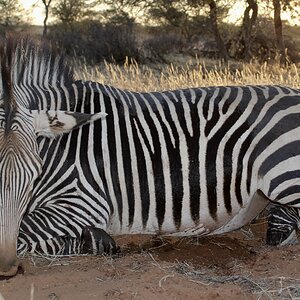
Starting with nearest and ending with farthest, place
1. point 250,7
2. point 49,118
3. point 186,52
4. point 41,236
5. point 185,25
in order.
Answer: point 49,118, point 41,236, point 250,7, point 186,52, point 185,25

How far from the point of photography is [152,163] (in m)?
3.98

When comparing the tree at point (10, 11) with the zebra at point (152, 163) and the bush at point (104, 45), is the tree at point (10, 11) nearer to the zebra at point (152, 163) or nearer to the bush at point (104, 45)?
the bush at point (104, 45)

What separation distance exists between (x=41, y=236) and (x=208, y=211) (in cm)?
112

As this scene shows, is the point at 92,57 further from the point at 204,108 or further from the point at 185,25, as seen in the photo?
the point at 204,108

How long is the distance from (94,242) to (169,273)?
0.67 meters

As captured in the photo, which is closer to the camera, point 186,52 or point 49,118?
point 49,118

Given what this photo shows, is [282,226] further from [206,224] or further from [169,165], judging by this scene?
[169,165]

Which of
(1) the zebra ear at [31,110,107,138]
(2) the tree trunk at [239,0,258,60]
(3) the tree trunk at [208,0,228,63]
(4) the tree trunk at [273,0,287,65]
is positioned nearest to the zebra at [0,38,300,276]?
(1) the zebra ear at [31,110,107,138]

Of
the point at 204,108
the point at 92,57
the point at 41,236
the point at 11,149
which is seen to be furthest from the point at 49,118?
the point at 92,57

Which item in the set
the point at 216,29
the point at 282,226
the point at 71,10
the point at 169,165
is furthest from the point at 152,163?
the point at 71,10

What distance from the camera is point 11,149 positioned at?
121 inches

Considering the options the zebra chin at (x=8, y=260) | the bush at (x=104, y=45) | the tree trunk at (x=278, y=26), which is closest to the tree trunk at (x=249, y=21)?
the tree trunk at (x=278, y=26)

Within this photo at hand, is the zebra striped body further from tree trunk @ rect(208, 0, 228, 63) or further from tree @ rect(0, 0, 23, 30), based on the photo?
tree @ rect(0, 0, 23, 30)

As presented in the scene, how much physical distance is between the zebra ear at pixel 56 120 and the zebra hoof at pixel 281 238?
1.54m
